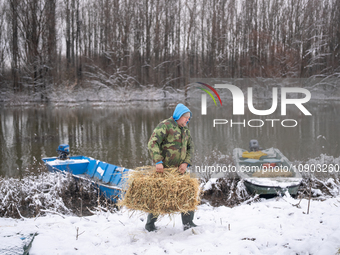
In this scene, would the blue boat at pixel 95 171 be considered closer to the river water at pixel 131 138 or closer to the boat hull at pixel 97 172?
the boat hull at pixel 97 172

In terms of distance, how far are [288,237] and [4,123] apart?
20.3 meters

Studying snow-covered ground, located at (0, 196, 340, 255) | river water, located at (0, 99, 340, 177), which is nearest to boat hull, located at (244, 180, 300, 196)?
snow-covered ground, located at (0, 196, 340, 255)

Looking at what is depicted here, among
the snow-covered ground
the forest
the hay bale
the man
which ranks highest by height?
the forest

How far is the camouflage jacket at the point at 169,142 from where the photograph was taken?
11.8 feet

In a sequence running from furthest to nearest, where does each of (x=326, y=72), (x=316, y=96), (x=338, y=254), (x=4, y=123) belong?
(x=326, y=72) < (x=316, y=96) < (x=4, y=123) < (x=338, y=254)

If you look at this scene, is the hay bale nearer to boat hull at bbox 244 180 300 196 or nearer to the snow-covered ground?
the snow-covered ground

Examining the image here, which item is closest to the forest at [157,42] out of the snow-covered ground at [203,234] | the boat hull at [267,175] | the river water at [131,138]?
the river water at [131,138]

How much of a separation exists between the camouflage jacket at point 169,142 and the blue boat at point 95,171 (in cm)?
299

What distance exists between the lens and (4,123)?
1947 centimetres

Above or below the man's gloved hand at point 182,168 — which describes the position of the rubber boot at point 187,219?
below

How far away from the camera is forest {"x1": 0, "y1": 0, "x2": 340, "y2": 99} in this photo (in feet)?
105

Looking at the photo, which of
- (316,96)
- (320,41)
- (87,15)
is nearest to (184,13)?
(87,15)

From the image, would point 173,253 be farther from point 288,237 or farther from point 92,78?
point 92,78

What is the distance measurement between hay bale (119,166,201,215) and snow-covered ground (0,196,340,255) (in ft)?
1.25
